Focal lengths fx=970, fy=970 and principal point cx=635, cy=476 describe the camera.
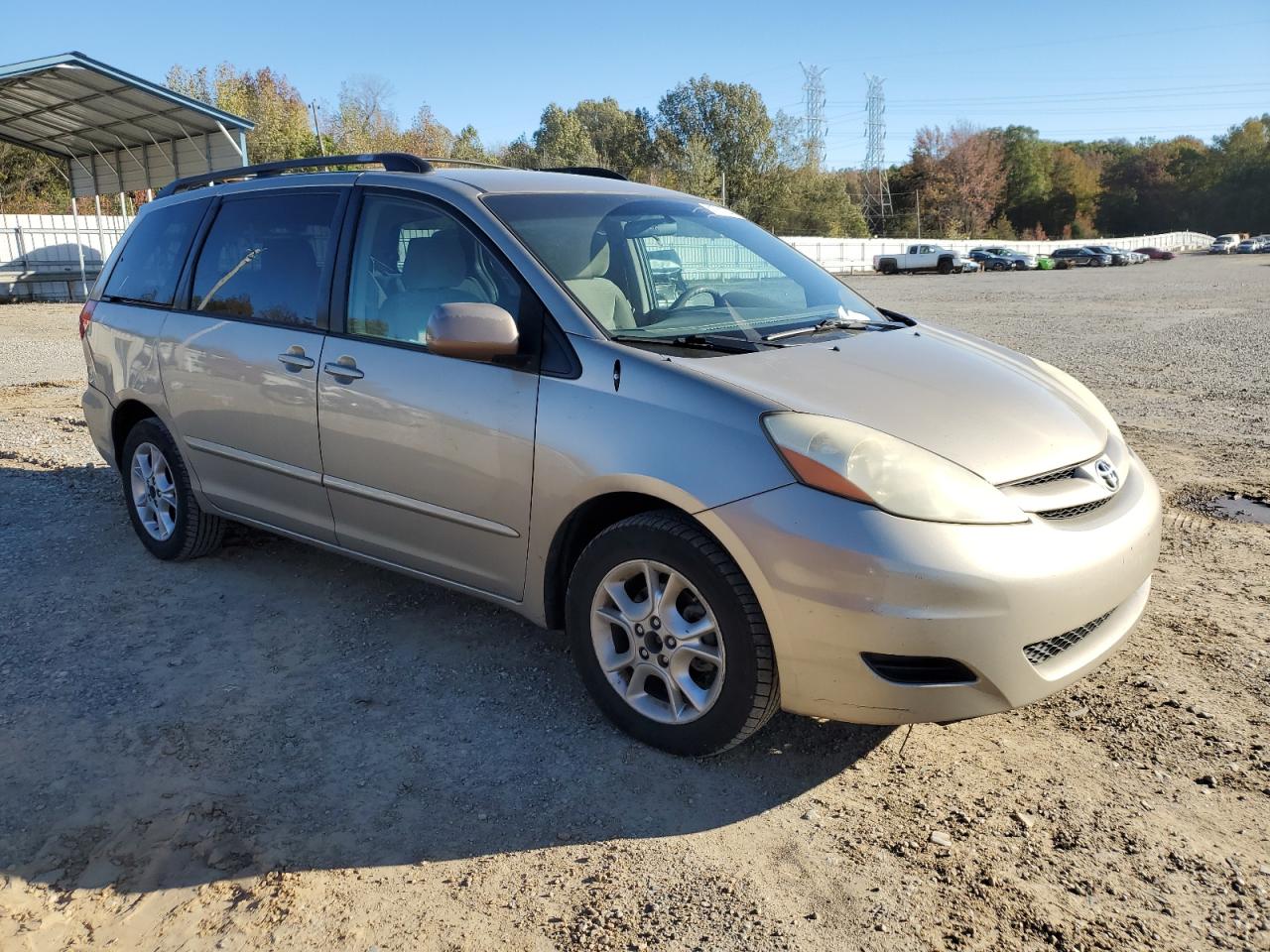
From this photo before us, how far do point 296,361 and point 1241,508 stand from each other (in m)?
5.19

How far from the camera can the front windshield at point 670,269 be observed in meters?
3.53

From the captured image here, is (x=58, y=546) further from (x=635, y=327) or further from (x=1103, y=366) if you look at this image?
(x=1103, y=366)

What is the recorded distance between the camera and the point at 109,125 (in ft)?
73.0

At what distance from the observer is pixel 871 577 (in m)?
2.60

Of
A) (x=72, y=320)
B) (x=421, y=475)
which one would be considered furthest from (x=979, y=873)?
(x=72, y=320)

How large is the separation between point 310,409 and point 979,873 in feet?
9.80

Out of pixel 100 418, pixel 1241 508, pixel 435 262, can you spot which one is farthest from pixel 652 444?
pixel 1241 508

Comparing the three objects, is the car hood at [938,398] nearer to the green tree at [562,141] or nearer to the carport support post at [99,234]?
the carport support post at [99,234]

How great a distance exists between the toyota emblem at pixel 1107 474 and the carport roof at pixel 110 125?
19.9 metres

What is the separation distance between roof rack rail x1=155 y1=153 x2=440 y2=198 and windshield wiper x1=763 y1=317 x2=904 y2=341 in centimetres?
163

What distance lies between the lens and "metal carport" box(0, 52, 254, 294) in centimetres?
1862

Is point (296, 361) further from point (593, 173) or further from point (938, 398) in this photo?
point (938, 398)

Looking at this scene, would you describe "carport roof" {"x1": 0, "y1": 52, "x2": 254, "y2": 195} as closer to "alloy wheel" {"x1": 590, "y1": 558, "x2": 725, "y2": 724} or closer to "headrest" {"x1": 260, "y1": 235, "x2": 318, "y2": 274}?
"headrest" {"x1": 260, "y1": 235, "x2": 318, "y2": 274}

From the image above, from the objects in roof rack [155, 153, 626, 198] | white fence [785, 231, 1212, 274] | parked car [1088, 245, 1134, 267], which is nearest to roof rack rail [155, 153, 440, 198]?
roof rack [155, 153, 626, 198]
